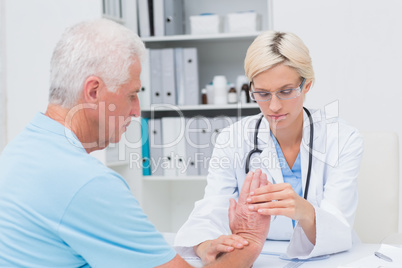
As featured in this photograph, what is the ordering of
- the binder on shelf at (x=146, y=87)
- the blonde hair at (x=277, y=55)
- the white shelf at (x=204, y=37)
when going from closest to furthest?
1. the blonde hair at (x=277, y=55)
2. the white shelf at (x=204, y=37)
3. the binder on shelf at (x=146, y=87)

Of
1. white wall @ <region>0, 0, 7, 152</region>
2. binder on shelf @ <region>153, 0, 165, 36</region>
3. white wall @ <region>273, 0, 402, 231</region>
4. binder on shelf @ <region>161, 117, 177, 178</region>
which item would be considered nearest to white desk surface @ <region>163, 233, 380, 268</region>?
white wall @ <region>273, 0, 402, 231</region>

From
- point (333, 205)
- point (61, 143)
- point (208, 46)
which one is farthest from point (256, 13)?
point (61, 143)

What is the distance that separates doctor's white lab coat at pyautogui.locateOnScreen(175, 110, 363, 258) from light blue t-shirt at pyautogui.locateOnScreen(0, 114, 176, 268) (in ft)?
1.60

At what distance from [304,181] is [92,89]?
884 millimetres

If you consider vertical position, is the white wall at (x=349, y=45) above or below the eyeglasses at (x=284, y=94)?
above

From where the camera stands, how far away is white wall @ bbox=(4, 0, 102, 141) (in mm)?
2910

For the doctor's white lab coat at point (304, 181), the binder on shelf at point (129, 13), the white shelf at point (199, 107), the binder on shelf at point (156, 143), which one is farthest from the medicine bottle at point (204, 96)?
the doctor's white lab coat at point (304, 181)

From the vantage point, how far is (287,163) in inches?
70.8

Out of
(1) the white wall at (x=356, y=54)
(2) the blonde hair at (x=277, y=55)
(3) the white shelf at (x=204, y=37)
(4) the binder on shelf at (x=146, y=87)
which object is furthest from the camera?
(4) the binder on shelf at (x=146, y=87)

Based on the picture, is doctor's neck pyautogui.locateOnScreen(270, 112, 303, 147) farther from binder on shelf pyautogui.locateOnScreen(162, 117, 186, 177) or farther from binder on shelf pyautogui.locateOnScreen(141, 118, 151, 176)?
binder on shelf pyautogui.locateOnScreen(141, 118, 151, 176)

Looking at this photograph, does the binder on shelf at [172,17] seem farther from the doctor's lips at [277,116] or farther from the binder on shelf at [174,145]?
the doctor's lips at [277,116]

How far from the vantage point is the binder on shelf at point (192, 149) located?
2.99m

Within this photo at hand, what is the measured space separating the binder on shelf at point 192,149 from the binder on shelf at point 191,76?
119 mm

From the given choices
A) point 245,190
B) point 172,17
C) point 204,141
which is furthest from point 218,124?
point 245,190
